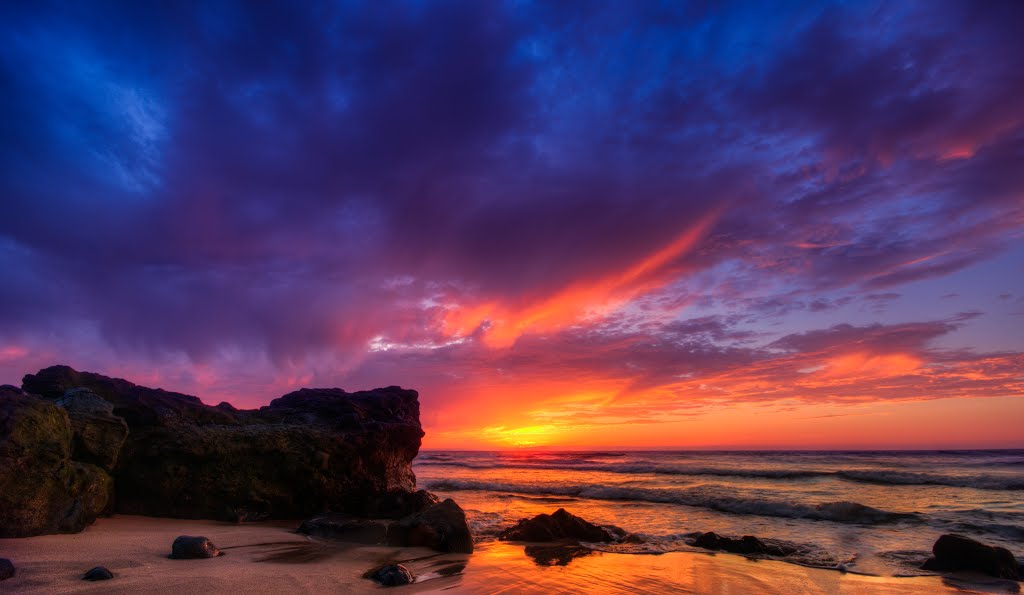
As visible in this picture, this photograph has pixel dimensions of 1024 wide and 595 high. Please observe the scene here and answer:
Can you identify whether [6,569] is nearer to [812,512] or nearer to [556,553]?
[556,553]

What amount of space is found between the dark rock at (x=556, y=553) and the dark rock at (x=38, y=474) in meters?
8.01

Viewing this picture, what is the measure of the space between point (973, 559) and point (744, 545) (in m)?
4.05

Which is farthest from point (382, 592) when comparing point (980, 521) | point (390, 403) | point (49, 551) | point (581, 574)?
point (980, 521)

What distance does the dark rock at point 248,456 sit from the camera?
10.9 m

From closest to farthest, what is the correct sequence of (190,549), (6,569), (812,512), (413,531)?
1. (6,569)
2. (190,549)
3. (413,531)
4. (812,512)

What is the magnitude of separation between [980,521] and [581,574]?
14161 mm

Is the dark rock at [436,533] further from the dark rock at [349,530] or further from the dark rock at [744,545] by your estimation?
the dark rock at [744,545]

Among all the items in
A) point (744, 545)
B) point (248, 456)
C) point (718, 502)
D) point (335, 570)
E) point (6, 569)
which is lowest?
A: point (718, 502)

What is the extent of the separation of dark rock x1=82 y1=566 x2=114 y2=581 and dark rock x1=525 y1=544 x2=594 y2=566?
267 inches

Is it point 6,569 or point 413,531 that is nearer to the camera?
point 6,569

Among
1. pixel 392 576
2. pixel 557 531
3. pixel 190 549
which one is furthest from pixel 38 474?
pixel 557 531

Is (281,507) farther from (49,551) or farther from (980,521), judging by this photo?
(980,521)

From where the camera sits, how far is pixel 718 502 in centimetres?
1973

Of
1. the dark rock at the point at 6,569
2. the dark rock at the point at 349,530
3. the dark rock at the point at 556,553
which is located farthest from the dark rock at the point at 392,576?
the dark rock at the point at 6,569
